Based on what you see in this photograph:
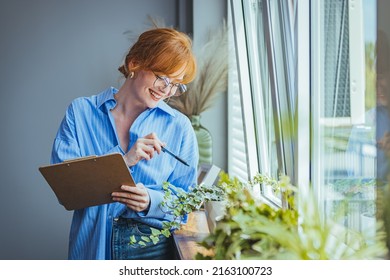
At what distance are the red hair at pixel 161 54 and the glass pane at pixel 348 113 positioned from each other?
44 cm

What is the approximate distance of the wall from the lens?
221cm

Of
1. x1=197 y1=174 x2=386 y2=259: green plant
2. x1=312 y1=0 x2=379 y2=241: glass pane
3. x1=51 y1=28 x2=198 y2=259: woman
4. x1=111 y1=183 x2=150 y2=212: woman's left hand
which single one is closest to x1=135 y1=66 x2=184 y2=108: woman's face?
x1=51 y1=28 x2=198 y2=259: woman

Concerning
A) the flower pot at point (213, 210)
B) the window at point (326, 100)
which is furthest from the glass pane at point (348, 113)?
the flower pot at point (213, 210)

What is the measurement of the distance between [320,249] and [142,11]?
1.24 m

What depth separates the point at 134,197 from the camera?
6.72ft

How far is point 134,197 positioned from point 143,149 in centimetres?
15

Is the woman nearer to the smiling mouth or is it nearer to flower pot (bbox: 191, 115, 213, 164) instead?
the smiling mouth

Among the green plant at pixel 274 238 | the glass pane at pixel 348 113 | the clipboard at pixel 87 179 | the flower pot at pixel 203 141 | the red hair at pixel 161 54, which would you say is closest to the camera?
the green plant at pixel 274 238

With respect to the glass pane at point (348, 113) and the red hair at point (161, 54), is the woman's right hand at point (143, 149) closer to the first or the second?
the red hair at point (161, 54)

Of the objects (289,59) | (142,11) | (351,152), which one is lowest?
(351,152)

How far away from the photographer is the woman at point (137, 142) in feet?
6.81

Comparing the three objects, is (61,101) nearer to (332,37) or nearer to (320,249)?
(332,37)
